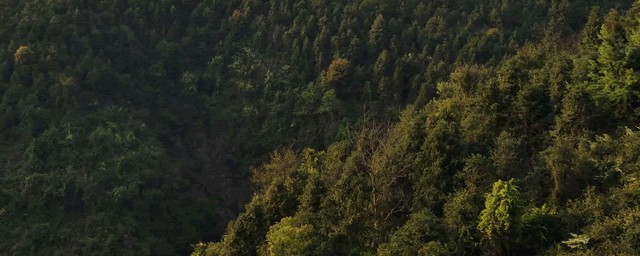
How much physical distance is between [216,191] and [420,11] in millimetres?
35090

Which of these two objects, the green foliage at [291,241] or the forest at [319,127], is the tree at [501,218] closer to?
the forest at [319,127]

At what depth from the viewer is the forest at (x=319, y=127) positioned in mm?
22516

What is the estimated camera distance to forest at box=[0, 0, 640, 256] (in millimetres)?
22516

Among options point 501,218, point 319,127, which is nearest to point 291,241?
point 501,218

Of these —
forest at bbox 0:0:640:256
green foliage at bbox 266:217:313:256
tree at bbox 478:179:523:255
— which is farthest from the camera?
green foliage at bbox 266:217:313:256

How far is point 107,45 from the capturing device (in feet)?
221

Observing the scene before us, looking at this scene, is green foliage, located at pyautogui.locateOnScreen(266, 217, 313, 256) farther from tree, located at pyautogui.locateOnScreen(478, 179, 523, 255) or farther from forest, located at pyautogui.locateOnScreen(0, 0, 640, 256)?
tree, located at pyautogui.locateOnScreen(478, 179, 523, 255)

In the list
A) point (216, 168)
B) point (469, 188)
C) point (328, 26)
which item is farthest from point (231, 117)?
point (469, 188)

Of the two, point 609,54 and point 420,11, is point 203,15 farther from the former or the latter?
point 609,54

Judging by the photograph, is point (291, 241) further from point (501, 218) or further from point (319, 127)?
point (319, 127)

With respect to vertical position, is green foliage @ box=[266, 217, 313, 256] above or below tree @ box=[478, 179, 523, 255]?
below

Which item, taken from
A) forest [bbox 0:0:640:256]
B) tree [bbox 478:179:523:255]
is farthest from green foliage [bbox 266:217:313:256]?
tree [bbox 478:179:523:255]

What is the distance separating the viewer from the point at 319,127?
61.7 meters

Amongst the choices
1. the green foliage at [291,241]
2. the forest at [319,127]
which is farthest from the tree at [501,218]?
the green foliage at [291,241]
